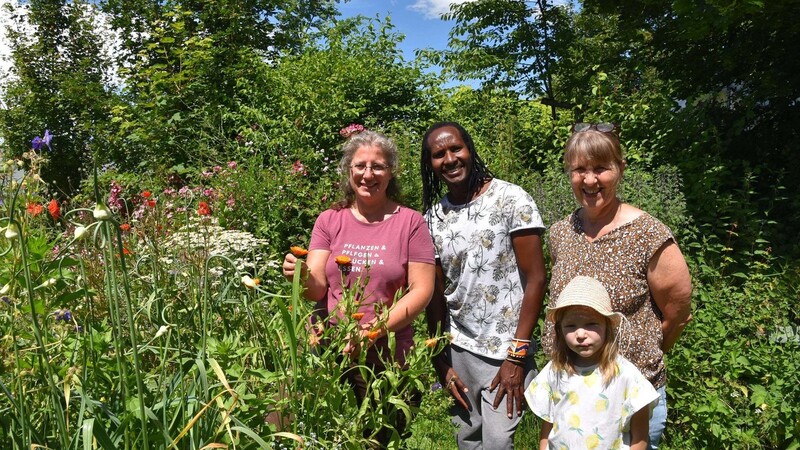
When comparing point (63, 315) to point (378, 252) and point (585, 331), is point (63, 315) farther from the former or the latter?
point (585, 331)

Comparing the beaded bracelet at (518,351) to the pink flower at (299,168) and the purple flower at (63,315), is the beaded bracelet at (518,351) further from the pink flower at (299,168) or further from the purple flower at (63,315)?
the pink flower at (299,168)

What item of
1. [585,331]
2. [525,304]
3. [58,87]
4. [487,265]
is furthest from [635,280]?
[58,87]

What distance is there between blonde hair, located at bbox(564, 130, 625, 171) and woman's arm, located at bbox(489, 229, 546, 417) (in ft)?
1.22

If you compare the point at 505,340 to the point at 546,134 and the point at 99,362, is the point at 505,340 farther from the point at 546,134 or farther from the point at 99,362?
the point at 546,134

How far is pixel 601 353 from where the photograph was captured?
1949mm

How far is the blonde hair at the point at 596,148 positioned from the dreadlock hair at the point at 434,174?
1.52 feet

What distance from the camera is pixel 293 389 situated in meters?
1.50

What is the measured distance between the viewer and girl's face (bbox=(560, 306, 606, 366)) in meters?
1.92

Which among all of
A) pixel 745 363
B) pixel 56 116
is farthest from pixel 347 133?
pixel 56 116

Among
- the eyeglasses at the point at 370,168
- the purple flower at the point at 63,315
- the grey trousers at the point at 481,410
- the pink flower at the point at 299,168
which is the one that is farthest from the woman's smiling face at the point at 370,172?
the pink flower at the point at 299,168

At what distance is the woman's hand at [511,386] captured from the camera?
90.2 inches

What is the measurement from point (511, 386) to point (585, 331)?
472 millimetres

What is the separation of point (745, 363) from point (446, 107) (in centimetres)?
537

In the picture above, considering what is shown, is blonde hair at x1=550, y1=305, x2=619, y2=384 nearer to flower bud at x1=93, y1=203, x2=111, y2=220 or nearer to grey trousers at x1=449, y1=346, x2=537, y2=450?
grey trousers at x1=449, y1=346, x2=537, y2=450
